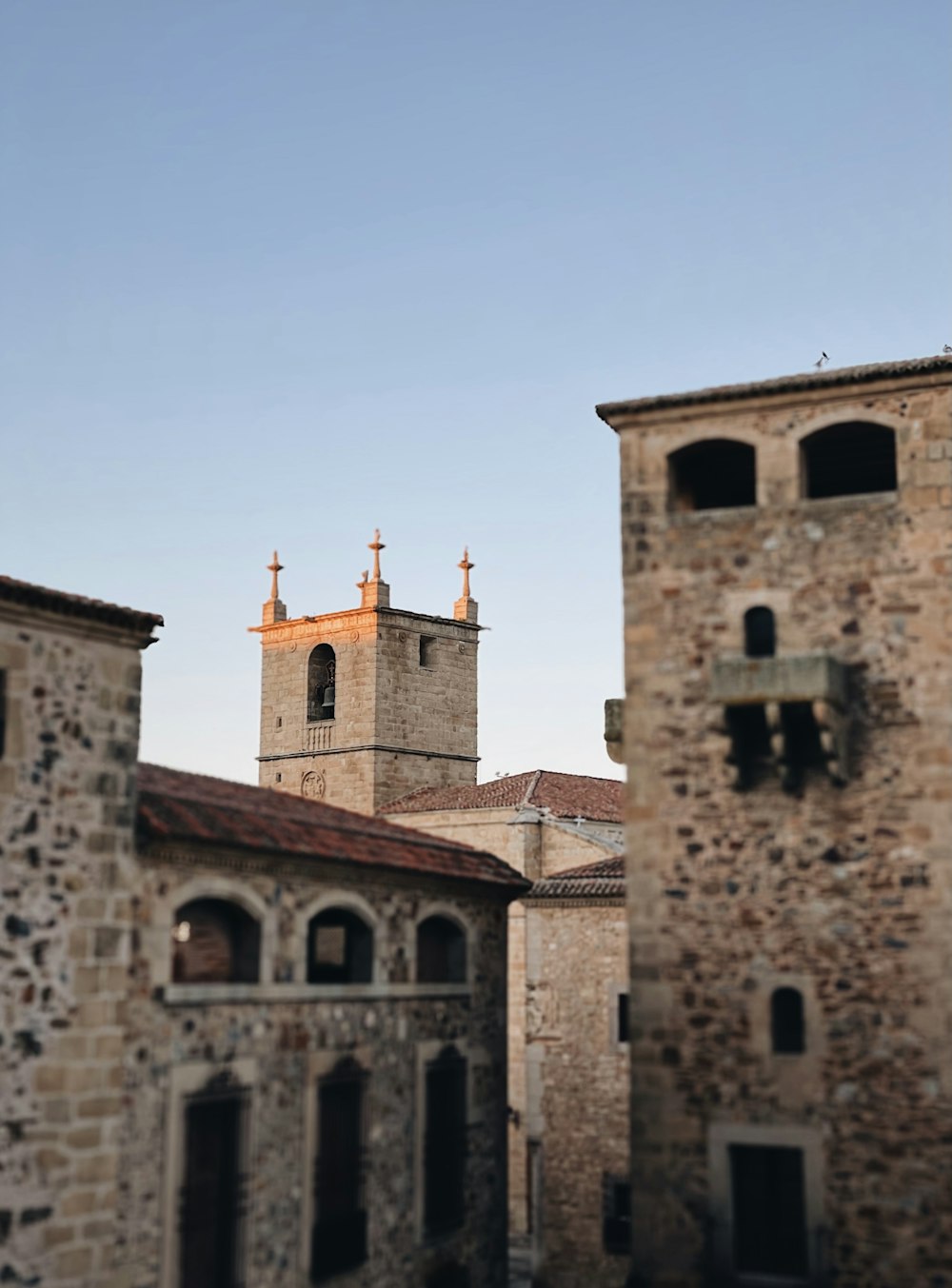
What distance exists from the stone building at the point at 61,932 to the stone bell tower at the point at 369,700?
97.8ft

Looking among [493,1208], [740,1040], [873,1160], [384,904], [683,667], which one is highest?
[683,667]

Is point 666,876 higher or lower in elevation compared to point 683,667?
lower

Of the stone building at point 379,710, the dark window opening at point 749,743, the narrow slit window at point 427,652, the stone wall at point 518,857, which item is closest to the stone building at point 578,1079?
the stone wall at point 518,857

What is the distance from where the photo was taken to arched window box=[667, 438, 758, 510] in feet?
62.5

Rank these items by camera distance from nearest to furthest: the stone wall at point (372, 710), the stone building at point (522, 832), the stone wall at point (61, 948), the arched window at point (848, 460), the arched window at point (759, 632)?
the stone wall at point (61, 948)
the arched window at point (759, 632)
the arched window at point (848, 460)
the stone building at point (522, 832)
the stone wall at point (372, 710)

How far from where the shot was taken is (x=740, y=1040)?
17328mm

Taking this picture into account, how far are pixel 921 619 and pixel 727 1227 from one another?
7.11 metres

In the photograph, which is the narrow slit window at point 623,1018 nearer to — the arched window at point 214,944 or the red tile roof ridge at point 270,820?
the red tile roof ridge at point 270,820

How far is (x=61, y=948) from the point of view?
588 inches

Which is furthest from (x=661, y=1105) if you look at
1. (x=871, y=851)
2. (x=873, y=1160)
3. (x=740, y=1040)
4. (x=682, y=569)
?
(x=682, y=569)

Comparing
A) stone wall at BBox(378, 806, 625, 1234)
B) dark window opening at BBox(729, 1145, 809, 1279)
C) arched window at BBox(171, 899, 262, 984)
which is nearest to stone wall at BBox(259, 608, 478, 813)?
stone wall at BBox(378, 806, 625, 1234)

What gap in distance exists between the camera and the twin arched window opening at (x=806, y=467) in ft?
61.6

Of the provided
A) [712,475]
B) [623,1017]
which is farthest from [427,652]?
[712,475]

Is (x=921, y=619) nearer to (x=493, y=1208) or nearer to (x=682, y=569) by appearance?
(x=682, y=569)
